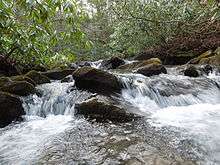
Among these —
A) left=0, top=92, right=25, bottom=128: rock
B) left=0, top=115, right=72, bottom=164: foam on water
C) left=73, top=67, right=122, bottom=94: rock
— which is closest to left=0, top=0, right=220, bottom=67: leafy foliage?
left=73, top=67, right=122, bottom=94: rock

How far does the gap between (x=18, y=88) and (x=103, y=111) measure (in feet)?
8.70

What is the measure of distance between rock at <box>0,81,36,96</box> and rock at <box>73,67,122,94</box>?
1206mm

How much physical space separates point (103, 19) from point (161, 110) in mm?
22128

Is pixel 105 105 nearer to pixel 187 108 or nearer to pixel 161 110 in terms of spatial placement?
pixel 161 110

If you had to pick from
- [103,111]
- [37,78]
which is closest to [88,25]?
[37,78]

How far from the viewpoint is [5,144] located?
5266mm

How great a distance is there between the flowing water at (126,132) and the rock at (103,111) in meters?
0.24

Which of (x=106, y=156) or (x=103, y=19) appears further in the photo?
(x=103, y=19)

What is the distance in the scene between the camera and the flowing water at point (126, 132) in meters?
4.27

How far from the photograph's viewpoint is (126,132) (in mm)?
5273

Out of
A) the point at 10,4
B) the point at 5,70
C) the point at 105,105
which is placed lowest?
the point at 105,105

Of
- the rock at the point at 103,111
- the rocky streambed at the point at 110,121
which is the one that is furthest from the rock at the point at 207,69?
the rock at the point at 103,111

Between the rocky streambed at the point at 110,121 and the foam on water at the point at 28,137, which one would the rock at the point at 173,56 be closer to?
the rocky streambed at the point at 110,121

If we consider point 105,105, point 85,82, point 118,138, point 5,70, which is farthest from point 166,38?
point 118,138
